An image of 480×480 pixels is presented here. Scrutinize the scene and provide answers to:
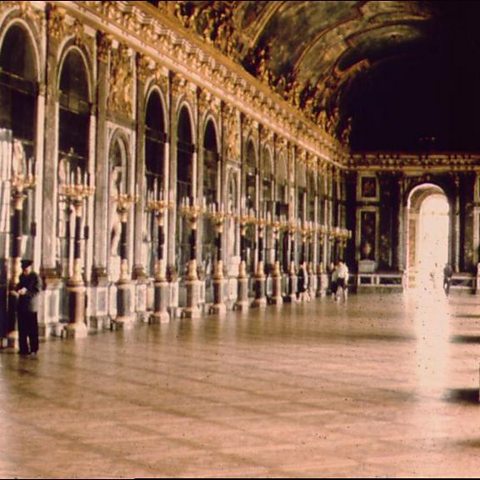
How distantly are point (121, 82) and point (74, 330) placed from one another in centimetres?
628

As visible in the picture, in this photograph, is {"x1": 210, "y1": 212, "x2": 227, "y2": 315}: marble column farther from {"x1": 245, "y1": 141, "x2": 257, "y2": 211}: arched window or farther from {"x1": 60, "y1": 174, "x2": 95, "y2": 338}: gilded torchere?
{"x1": 60, "y1": 174, "x2": 95, "y2": 338}: gilded torchere

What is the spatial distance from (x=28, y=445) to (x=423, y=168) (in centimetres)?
4349

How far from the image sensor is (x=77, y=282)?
18.0 meters

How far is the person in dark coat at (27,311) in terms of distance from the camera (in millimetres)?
15195

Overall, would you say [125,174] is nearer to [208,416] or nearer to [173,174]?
[173,174]

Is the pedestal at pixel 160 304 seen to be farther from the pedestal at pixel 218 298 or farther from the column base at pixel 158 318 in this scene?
the pedestal at pixel 218 298

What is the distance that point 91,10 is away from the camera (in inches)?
795

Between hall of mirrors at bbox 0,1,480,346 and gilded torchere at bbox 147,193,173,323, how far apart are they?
0.04 metres

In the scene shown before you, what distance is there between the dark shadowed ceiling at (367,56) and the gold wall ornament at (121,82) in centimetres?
370

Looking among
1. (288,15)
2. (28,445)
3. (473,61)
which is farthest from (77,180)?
(473,61)

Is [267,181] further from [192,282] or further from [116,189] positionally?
[116,189]

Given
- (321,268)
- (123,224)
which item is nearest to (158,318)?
(123,224)

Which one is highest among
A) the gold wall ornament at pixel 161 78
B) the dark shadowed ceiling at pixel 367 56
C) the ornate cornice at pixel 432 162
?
the dark shadowed ceiling at pixel 367 56

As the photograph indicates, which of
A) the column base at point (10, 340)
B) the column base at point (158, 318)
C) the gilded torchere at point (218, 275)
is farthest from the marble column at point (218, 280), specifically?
the column base at point (10, 340)
